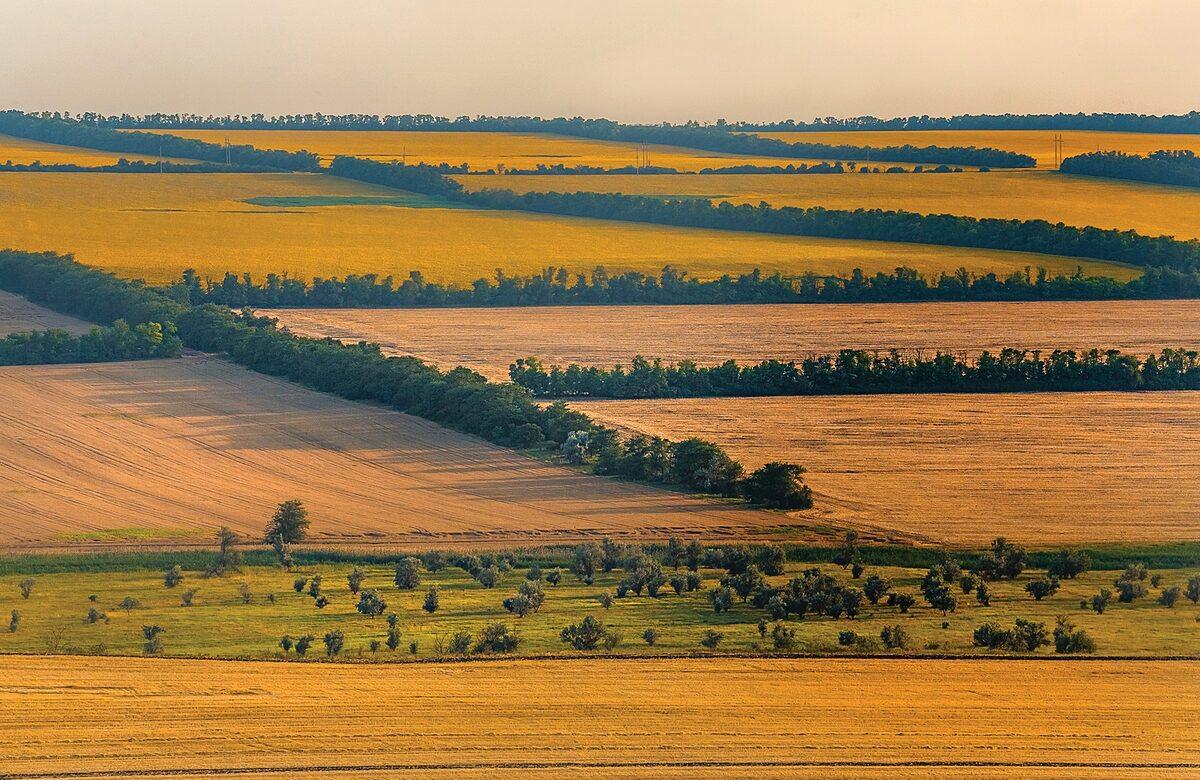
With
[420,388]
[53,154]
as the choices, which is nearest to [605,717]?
[420,388]

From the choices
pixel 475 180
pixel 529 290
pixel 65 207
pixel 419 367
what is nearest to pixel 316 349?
pixel 419 367

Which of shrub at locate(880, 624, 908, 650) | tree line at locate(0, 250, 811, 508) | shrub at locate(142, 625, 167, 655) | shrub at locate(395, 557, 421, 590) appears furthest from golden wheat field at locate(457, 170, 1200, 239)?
shrub at locate(142, 625, 167, 655)

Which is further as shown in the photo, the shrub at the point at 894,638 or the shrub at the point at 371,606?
the shrub at the point at 371,606

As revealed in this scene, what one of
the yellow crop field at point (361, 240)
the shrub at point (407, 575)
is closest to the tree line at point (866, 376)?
the shrub at point (407, 575)

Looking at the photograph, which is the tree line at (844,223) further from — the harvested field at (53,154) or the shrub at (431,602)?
the shrub at (431,602)

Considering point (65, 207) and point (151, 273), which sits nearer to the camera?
point (151, 273)

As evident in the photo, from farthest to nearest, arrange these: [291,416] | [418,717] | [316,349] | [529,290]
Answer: [529,290] → [316,349] → [291,416] → [418,717]

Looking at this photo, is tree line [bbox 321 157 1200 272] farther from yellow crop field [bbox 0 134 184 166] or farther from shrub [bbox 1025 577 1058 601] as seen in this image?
shrub [bbox 1025 577 1058 601]

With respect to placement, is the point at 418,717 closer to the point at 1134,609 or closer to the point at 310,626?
the point at 310,626
